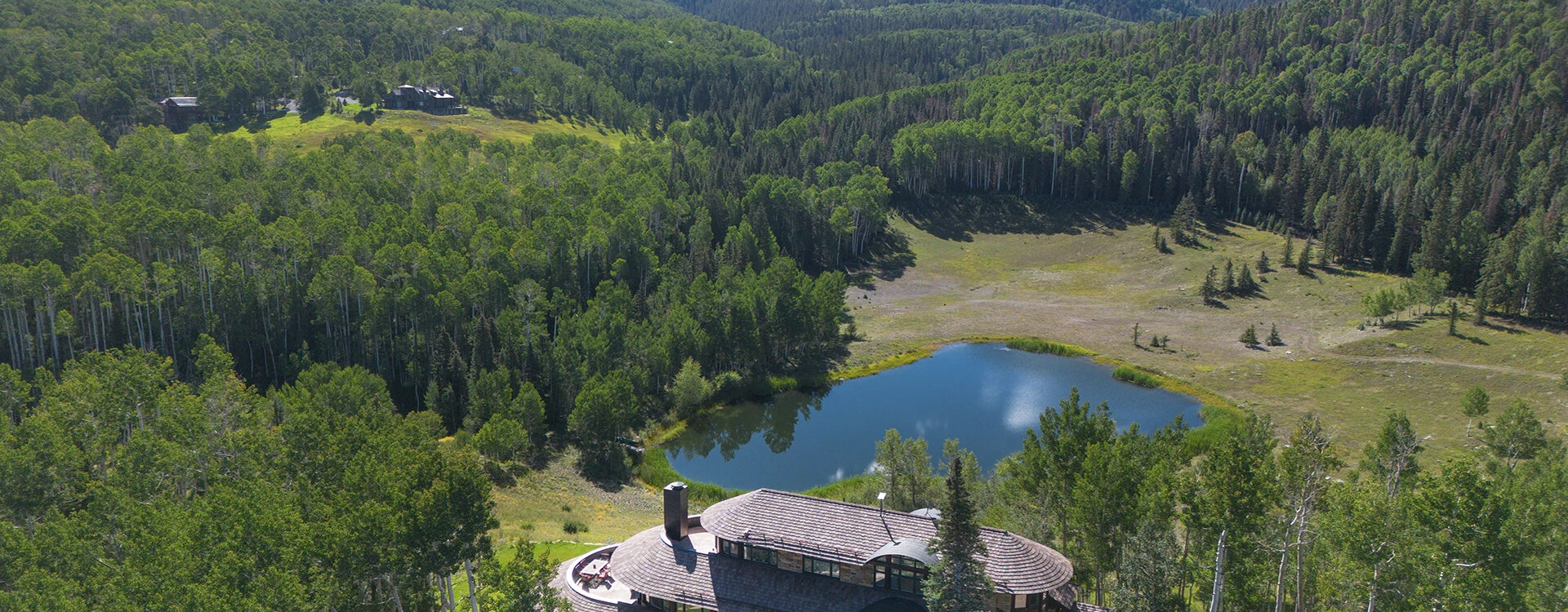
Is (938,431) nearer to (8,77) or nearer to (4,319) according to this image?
(4,319)

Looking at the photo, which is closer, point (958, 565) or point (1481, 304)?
point (958, 565)

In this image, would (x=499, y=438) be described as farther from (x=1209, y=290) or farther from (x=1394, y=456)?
(x=1209, y=290)

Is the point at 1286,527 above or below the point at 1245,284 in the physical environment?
above

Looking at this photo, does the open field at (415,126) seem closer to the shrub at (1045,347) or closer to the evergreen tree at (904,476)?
the shrub at (1045,347)

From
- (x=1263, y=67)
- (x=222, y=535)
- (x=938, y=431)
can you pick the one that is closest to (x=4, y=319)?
(x=222, y=535)

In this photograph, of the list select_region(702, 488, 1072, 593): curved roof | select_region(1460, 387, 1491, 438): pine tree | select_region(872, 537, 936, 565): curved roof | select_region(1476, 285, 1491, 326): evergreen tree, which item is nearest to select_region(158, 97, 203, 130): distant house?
select_region(702, 488, 1072, 593): curved roof

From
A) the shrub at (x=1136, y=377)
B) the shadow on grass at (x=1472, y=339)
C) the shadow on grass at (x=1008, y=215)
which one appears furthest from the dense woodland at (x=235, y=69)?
the shadow on grass at (x=1472, y=339)

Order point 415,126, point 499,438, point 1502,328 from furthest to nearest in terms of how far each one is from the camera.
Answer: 1. point 415,126
2. point 1502,328
3. point 499,438

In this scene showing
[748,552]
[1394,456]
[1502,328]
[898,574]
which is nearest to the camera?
[898,574]

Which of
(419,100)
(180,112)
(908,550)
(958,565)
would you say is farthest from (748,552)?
(419,100)

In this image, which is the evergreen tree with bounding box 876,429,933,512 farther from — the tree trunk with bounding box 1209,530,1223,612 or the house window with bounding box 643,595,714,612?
the tree trunk with bounding box 1209,530,1223,612
